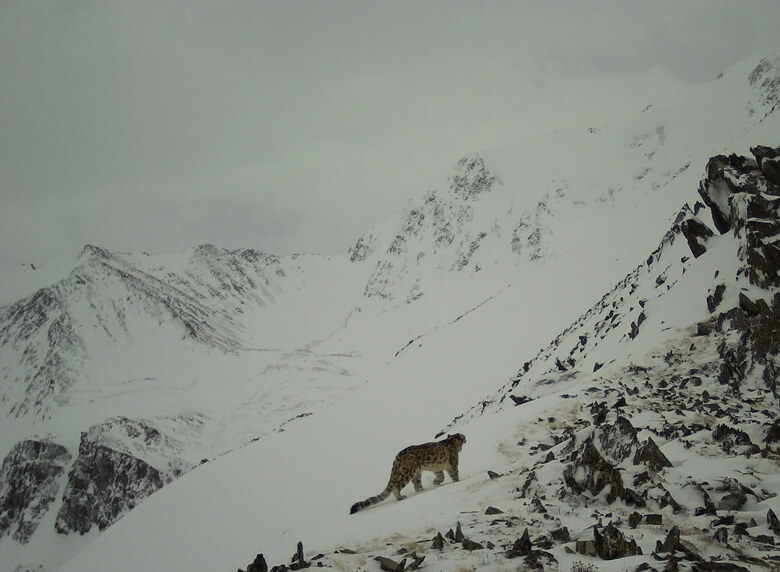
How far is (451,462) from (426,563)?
612 cm

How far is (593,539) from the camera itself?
6141mm

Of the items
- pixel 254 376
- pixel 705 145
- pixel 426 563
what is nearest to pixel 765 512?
pixel 426 563

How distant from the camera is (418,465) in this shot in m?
11.7

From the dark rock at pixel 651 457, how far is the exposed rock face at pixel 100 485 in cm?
13100

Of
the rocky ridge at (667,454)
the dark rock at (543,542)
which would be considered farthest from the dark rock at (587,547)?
the dark rock at (543,542)

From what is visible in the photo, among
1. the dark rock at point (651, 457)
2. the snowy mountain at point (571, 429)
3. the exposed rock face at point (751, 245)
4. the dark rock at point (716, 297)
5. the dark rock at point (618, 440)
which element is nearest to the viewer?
the snowy mountain at point (571, 429)

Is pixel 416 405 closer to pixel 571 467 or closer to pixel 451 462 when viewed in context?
pixel 451 462

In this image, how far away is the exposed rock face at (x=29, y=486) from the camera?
418 ft

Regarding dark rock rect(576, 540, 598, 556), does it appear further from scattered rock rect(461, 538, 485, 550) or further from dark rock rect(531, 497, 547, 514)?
dark rock rect(531, 497, 547, 514)

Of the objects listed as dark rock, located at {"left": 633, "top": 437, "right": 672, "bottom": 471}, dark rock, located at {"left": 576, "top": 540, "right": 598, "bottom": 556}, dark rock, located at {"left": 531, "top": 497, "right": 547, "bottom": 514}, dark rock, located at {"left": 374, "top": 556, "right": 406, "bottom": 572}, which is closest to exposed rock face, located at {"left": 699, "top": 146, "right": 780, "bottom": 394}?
dark rock, located at {"left": 633, "top": 437, "right": 672, "bottom": 471}

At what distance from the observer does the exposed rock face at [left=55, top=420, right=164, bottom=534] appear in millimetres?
116438

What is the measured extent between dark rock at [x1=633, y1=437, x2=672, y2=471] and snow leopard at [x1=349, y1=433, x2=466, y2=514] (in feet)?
13.8

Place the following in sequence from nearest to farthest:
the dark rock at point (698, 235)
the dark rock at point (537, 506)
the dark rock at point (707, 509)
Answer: the dark rock at point (707, 509) < the dark rock at point (537, 506) < the dark rock at point (698, 235)

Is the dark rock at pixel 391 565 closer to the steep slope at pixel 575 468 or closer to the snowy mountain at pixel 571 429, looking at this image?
the steep slope at pixel 575 468
